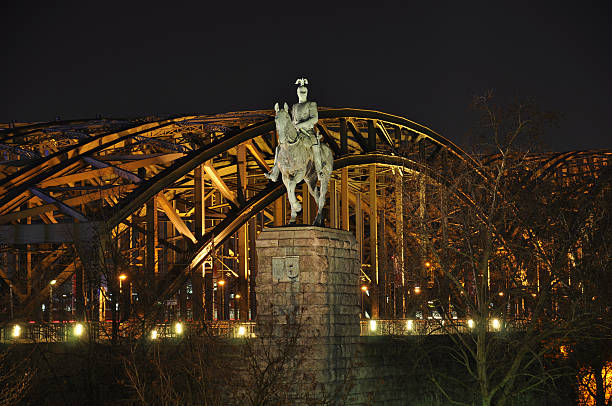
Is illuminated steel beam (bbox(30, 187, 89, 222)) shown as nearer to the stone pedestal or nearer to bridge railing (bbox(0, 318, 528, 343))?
bridge railing (bbox(0, 318, 528, 343))

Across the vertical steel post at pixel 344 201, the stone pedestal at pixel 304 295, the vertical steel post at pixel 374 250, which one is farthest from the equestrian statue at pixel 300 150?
the vertical steel post at pixel 374 250

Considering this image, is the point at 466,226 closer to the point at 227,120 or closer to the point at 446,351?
the point at 446,351

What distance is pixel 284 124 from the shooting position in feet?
81.9

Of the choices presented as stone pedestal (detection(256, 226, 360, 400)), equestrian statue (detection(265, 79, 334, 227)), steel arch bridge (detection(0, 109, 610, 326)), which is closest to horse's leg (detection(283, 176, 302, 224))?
equestrian statue (detection(265, 79, 334, 227))

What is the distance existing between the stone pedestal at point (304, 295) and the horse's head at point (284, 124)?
7.78 ft

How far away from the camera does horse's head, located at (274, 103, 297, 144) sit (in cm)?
2484

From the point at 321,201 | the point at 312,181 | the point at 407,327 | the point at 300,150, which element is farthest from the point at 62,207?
the point at 300,150

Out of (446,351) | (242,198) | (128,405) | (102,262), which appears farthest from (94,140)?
(128,405)

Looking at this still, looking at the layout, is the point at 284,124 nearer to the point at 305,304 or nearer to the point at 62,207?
the point at 305,304

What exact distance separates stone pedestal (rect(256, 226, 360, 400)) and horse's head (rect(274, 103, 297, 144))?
2.37 metres

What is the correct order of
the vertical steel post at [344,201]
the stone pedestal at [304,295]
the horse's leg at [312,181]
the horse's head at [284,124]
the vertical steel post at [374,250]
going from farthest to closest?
1. the vertical steel post at [374,250]
2. the vertical steel post at [344,201]
3. the horse's leg at [312,181]
4. the stone pedestal at [304,295]
5. the horse's head at [284,124]

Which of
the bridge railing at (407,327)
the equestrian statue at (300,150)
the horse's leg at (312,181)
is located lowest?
the bridge railing at (407,327)

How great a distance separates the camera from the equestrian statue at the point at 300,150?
2530 cm

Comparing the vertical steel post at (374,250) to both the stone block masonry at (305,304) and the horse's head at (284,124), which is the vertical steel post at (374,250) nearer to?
the stone block masonry at (305,304)
